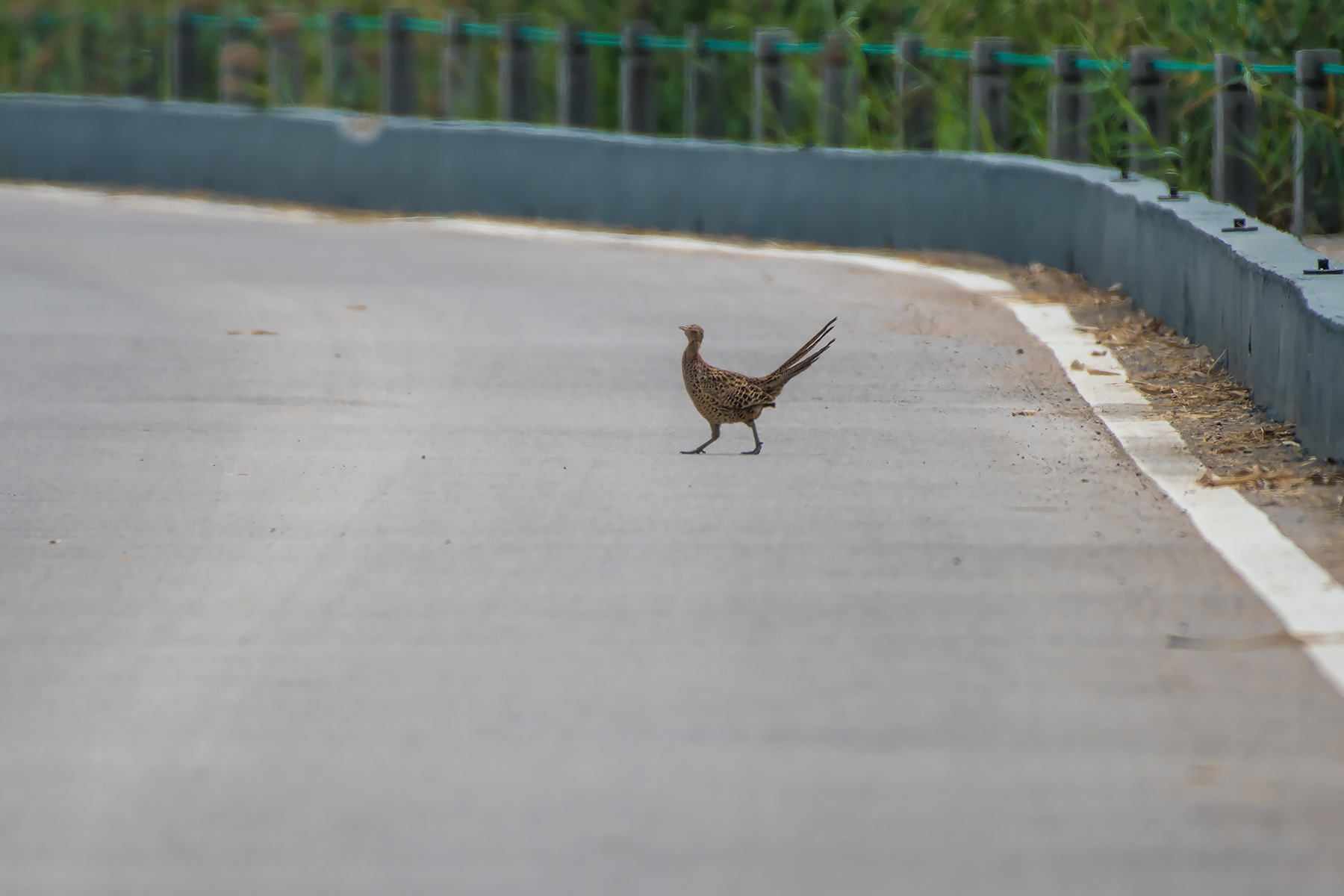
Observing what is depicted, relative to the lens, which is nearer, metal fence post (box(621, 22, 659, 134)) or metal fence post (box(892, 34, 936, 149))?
metal fence post (box(892, 34, 936, 149))

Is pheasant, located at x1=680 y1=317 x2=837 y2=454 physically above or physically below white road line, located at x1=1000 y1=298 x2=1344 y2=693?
above

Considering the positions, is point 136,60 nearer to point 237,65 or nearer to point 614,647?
point 237,65

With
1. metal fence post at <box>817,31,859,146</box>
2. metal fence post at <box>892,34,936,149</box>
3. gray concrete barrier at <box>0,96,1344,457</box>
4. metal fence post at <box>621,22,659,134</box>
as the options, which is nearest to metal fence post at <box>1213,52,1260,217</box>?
gray concrete barrier at <box>0,96,1344,457</box>

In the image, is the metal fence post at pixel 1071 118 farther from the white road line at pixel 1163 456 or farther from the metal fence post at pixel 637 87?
the metal fence post at pixel 637 87

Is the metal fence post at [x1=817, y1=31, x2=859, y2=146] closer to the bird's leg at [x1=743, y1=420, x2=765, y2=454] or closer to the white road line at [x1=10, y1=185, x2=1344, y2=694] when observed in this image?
the white road line at [x1=10, y1=185, x2=1344, y2=694]

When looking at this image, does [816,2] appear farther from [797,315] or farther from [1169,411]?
[1169,411]

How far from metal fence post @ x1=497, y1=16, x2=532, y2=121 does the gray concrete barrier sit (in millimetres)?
1215

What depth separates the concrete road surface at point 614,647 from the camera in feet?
16.2

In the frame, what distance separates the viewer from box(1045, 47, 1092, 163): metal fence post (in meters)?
17.6

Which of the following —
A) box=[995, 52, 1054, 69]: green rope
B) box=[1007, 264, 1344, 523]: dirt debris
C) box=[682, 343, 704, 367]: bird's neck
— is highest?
box=[995, 52, 1054, 69]: green rope

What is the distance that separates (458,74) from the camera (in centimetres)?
2480

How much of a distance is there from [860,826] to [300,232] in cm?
1512

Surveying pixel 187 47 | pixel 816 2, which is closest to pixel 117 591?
pixel 816 2

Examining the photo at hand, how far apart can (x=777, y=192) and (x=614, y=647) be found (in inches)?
497
